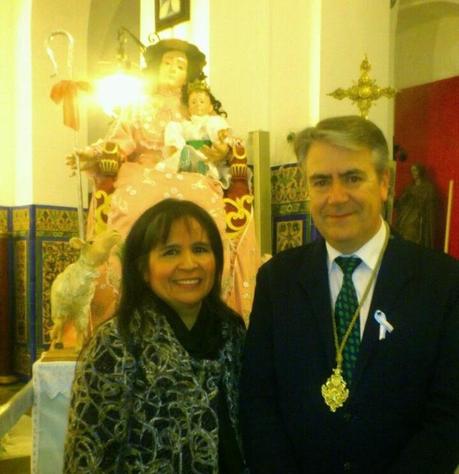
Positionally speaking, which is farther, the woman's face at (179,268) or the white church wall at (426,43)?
the white church wall at (426,43)

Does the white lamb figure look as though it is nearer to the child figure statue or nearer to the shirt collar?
the child figure statue

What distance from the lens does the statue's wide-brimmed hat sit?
3459mm

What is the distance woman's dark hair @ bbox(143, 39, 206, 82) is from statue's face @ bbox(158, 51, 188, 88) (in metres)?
0.03

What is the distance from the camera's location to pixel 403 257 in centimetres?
142

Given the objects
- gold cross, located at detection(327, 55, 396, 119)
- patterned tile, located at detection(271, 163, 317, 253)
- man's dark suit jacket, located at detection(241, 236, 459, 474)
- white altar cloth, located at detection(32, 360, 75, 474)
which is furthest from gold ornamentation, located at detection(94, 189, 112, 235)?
man's dark suit jacket, located at detection(241, 236, 459, 474)

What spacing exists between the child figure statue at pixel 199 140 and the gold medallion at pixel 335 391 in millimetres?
1890

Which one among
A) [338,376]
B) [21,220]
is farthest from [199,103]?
[21,220]

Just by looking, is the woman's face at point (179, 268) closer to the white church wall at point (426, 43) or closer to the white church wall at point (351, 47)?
the white church wall at point (351, 47)

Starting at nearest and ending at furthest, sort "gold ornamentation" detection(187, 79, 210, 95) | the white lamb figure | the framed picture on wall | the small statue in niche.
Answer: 1. the white lamb figure
2. "gold ornamentation" detection(187, 79, 210, 95)
3. the framed picture on wall
4. the small statue in niche

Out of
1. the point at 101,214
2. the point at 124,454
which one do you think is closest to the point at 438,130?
the point at 101,214

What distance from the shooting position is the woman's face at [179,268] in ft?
5.03

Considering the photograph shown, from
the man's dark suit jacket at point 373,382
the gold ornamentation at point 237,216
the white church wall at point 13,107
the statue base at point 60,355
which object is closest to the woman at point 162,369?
the man's dark suit jacket at point 373,382

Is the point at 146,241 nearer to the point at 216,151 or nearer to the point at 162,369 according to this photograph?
the point at 162,369

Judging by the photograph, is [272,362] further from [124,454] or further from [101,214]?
[101,214]
